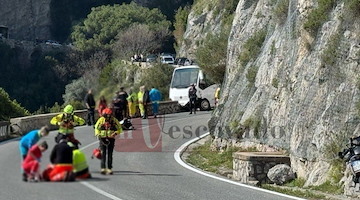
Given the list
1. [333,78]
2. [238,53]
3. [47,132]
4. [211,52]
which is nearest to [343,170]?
[333,78]

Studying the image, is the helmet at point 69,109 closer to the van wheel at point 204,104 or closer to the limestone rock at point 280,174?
the limestone rock at point 280,174

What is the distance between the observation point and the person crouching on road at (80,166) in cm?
413

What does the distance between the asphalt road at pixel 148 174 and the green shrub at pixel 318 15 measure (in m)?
6.36

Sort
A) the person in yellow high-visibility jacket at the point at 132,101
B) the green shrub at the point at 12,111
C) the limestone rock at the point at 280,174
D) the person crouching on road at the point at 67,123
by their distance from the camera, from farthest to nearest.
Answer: the limestone rock at the point at 280,174 → the green shrub at the point at 12,111 → the person in yellow high-visibility jacket at the point at 132,101 → the person crouching on road at the point at 67,123

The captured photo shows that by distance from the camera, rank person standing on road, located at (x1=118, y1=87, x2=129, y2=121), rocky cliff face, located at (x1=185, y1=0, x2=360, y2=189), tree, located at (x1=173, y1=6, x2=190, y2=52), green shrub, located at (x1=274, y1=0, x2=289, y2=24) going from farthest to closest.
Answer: tree, located at (x1=173, y1=6, x2=190, y2=52) < green shrub, located at (x1=274, y1=0, x2=289, y2=24) < rocky cliff face, located at (x1=185, y1=0, x2=360, y2=189) < person standing on road, located at (x1=118, y1=87, x2=129, y2=121)

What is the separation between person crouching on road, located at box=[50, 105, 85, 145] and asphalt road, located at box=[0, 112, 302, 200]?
0.27 ft

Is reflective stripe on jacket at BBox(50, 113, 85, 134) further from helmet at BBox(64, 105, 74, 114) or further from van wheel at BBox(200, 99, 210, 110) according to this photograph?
van wheel at BBox(200, 99, 210, 110)

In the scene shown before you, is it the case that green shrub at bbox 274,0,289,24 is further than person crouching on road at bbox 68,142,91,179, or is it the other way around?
green shrub at bbox 274,0,289,24

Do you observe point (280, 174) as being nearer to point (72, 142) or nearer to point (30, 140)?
point (72, 142)

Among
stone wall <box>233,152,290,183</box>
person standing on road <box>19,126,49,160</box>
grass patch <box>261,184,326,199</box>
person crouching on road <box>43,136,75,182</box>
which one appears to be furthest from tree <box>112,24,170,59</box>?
stone wall <box>233,152,290,183</box>

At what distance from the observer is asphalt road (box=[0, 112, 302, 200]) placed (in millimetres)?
4438

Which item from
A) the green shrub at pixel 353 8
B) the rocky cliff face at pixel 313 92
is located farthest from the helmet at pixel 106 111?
the green shrub at pixel 353 8

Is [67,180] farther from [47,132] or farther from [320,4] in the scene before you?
[320,4]

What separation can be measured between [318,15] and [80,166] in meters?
26.9
